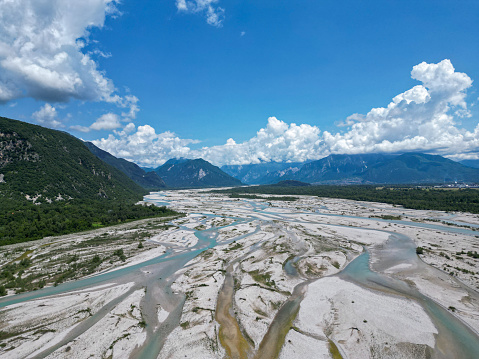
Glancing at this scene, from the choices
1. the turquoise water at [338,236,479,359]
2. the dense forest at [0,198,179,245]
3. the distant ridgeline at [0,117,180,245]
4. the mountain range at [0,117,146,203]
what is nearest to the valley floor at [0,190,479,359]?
the turquoise water at [338,236,479,359]

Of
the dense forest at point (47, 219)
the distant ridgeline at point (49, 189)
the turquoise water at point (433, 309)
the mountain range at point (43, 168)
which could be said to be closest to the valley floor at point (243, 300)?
the turquoise water at point (433, 309)

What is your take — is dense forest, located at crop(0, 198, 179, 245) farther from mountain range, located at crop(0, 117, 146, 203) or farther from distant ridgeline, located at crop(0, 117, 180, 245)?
mountain range, located at crop(0, 117, 146, 203)

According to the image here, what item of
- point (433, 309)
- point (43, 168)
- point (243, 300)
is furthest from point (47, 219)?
point (433, 309)

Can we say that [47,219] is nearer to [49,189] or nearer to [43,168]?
[49,189]

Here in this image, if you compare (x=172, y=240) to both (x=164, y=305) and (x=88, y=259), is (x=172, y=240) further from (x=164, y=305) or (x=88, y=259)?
(x=164, y=305)

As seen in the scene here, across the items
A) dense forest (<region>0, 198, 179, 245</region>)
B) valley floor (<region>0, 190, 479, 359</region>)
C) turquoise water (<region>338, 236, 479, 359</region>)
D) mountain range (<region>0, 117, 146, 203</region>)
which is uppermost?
mountain range (<region>0, 117, 146, 203</region>)

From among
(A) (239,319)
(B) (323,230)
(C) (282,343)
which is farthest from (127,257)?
(B) (323,230)
